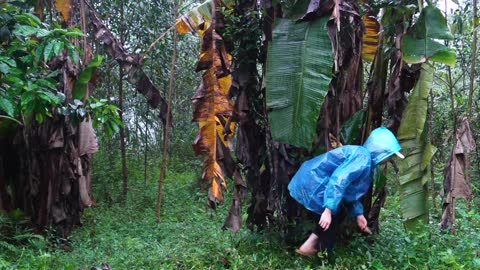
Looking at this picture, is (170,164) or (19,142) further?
(170,164)

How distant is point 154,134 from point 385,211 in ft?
19.3

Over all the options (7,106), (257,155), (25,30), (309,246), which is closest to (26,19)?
(25,30)

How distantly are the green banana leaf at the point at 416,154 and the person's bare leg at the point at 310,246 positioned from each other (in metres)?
0.91

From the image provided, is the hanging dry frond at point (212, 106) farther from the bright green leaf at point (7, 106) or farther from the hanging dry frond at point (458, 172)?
the hanging dry frond at point (458, 172)

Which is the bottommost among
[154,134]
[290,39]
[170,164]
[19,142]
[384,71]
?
[170,164]

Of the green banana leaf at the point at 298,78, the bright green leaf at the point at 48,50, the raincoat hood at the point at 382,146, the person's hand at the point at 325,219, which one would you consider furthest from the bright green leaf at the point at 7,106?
the raincoat hood at the point at 382,146

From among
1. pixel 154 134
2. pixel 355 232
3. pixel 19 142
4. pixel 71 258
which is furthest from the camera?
pixel 154 134

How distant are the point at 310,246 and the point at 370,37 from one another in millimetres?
2496

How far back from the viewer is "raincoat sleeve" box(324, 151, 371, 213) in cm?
388

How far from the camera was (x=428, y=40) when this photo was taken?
4391 mm

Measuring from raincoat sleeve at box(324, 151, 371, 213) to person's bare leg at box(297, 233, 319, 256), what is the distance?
1.54ft

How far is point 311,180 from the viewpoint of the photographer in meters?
4.14

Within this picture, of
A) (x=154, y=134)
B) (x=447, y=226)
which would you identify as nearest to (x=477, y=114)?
(x=447, y=226)

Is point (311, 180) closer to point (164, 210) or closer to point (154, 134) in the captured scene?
point (164, 210)
